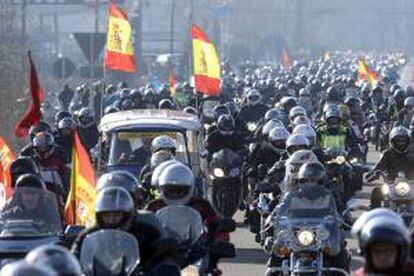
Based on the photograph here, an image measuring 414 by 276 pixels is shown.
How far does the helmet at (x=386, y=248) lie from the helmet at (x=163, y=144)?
9.42 m

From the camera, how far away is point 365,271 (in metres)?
8.88

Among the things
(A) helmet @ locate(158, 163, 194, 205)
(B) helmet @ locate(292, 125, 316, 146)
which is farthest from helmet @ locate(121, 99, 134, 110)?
(A) helmet @ locate(158, 163, 194, 205)

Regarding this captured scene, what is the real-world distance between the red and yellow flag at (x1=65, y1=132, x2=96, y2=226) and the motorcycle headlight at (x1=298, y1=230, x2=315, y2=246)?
1773 mm

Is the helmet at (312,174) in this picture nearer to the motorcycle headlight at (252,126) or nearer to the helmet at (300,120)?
the helmet at (300,120)

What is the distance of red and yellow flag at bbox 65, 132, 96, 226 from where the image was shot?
1455cm

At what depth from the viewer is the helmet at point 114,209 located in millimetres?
10945

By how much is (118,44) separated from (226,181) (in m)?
5.89

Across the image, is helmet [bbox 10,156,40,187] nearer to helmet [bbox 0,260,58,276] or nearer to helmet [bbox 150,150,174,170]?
helmet [bbox 150,150,174,170]

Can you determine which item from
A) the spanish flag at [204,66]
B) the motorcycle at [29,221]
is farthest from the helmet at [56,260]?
the spanish flag at [204,66]

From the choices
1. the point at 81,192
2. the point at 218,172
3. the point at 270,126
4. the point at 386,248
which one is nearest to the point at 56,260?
the point at 386,248

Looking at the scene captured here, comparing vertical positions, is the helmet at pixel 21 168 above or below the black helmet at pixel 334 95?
above

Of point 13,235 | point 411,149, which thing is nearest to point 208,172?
point 411,149

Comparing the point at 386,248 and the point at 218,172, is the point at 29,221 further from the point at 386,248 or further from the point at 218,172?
the point at 218,172

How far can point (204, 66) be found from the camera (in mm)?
29047
